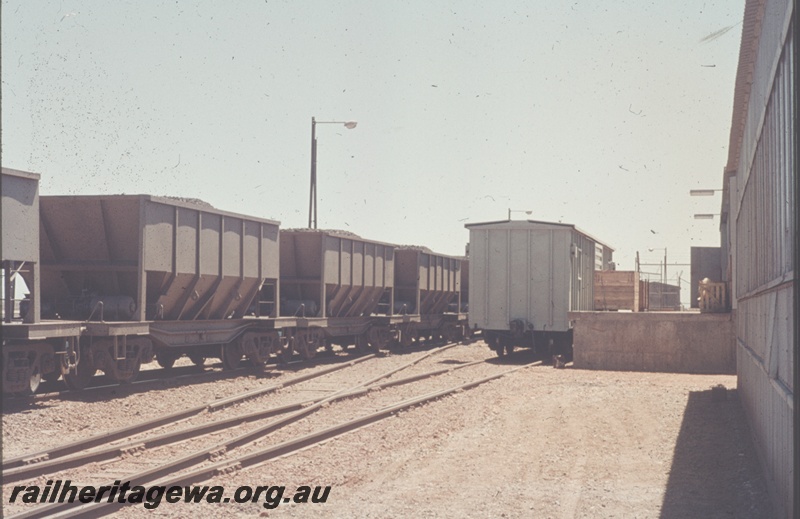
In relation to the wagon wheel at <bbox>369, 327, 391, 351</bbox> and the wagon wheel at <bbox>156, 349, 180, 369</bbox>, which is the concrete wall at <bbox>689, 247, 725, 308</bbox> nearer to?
the wagon wheel at <bbox>369, 327, 391, 351</bbox>

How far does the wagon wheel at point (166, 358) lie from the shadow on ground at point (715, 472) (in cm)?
1054

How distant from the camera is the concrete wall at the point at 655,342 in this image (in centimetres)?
1933


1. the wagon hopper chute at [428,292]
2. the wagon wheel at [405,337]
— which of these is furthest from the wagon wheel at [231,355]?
the wagon wheel at [405,337]

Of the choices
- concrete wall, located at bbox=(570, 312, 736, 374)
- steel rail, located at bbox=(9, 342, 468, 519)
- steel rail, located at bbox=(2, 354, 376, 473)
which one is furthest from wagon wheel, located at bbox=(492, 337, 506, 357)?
steel rail, located at bbox=(9, 342, 468, 519)

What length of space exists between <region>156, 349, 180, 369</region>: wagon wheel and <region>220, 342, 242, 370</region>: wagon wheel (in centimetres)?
106

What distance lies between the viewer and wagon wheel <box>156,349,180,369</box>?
17422mm

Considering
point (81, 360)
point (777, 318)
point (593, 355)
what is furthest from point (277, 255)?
point (777, 318)

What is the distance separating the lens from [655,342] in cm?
1981

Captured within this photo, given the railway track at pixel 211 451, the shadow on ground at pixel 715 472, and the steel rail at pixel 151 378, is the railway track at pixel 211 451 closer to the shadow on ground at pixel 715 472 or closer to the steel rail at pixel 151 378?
the steel rail at pixel 151 378

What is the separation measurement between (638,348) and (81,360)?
1289cm

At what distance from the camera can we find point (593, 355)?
20438mm

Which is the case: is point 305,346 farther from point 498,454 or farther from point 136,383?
point 498,454

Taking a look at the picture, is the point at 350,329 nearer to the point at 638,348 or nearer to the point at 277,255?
the point at 277,255

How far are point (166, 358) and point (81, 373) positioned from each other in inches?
167
